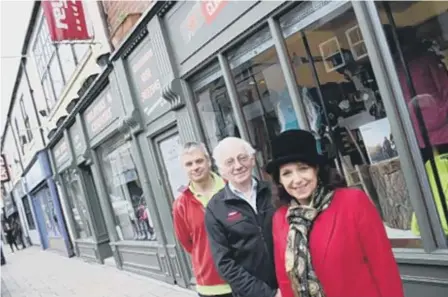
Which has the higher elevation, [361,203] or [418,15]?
[418,15]

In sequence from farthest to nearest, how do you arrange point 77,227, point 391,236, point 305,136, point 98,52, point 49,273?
point 77,227 → point 49,273 → point 98,52 → point 391,236 → point 305,136

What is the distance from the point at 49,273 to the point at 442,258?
A: 38.1 ft

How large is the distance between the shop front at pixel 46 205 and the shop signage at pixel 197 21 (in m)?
11.5

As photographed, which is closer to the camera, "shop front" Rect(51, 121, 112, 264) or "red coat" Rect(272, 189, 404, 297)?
"red coat" Rect(272, 189, 404, 297)

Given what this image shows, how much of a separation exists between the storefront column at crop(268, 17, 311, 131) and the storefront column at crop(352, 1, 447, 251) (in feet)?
3.02

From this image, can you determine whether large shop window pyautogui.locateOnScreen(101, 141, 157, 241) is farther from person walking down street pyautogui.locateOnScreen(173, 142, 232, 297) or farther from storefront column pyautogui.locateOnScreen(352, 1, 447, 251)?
storefront column pyautogui.locateOnScreen(352, 1, 447, 251)

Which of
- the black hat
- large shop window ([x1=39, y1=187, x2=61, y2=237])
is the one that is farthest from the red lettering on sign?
large shop window ([x1=39, y1=187, x2=61, y2=237])

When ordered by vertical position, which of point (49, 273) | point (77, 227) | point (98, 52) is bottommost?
point (49, 273)

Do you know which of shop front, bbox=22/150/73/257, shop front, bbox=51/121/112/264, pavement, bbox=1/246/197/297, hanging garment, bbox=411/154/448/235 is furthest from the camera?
shop front, bbox=22/150/73/257

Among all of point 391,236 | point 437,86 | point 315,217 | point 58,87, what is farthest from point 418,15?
point 58,87

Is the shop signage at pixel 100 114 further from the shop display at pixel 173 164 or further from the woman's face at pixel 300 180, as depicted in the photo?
the woman's face at pixel 300 180

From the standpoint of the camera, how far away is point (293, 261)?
2082 millimetres

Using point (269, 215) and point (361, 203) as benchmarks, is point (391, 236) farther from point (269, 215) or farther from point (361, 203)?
point (361, 203)

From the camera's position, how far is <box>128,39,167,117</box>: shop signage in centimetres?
643
